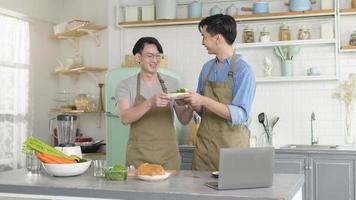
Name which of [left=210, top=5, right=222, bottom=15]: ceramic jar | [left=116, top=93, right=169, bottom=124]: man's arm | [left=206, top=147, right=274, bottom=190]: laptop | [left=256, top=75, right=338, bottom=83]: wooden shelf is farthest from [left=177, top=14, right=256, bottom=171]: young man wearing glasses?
[left=210, top=5, right=222, bottom=15]: ceramic jar

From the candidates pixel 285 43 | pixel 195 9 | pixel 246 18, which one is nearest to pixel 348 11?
pixel 285 43

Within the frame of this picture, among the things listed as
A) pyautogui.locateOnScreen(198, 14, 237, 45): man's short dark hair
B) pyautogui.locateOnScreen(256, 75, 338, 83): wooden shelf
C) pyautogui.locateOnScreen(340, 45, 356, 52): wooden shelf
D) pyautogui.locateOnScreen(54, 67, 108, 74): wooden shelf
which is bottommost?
pyautogui.locateOnScreen(256, 75, 338, 83): wooden shelf

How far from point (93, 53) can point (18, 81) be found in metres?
1.06

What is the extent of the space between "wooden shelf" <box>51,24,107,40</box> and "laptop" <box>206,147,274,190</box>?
431 cm

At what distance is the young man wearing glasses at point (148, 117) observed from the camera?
323 centimetres

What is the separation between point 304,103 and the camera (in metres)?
5.34

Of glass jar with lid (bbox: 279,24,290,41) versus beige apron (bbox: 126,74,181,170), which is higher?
glass jar with lid (bbox: 279,24,290,41)

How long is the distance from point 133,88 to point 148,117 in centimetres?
22

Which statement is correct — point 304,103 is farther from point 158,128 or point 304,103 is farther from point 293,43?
point 158,128

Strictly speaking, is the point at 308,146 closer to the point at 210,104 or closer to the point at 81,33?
the point at 210,104

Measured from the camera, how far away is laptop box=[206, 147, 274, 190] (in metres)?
2.20

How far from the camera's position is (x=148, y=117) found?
3.29 metres

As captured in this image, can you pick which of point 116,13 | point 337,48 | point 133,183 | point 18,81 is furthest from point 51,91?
point 133,183

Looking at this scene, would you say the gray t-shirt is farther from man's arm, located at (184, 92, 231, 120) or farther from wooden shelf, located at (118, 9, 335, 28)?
wooden shelf, located at (118, 9, 335, 28)
